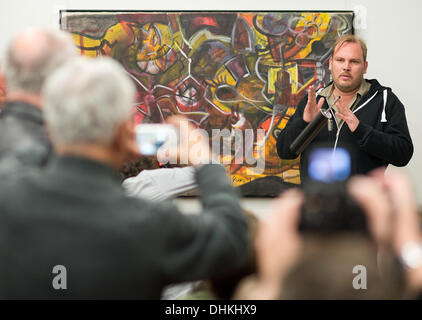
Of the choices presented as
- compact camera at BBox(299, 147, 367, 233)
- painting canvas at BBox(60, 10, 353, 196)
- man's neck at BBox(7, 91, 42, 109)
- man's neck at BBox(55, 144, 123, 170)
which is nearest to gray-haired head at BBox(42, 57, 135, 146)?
man's neck at BBox(55, 144, 123, 170)

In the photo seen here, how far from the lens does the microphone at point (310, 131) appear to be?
2475 mm

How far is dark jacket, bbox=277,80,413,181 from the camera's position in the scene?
253cm

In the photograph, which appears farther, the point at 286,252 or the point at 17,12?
the point at 17,12

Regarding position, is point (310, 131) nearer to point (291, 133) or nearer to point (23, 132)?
point (291, 133)

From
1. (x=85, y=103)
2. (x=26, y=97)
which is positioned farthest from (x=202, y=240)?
(x=26, y=97)

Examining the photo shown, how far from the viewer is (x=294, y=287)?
868 millimetres

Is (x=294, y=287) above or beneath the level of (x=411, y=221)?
beneath

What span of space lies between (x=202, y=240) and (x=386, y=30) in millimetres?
2911

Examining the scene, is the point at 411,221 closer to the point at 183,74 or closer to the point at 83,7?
the point at 183,74

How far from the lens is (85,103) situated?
0.98m

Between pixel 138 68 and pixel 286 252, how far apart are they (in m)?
2.78

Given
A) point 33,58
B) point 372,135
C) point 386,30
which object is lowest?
point 372,135

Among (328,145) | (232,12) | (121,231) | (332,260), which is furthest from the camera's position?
(232,12)

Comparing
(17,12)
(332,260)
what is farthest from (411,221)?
(17,12)
